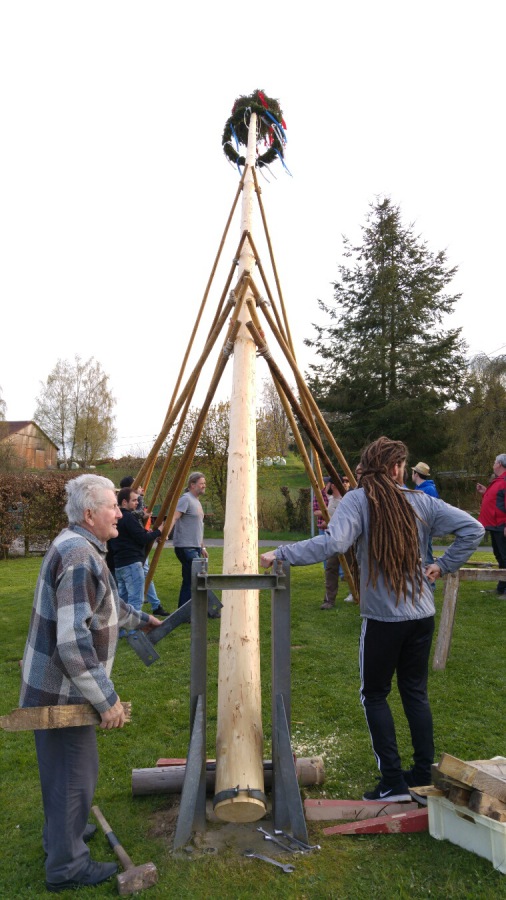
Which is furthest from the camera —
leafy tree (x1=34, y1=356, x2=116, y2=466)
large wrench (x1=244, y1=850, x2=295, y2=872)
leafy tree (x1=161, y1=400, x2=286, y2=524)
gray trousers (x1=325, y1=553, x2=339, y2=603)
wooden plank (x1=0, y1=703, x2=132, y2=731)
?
leafy tree (x1=34, y1=356, x2=116, y2=466)

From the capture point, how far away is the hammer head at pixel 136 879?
2639mm

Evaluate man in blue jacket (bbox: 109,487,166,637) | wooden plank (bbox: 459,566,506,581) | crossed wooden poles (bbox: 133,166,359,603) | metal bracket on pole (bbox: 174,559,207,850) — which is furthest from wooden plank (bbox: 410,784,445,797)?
man in blue jacket (bbox: 109,487,166,637)

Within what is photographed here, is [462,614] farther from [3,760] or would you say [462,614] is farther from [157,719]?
[3,760]

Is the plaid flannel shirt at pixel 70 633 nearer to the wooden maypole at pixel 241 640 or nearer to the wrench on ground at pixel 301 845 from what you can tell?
the wooden maypole at pixel 241 640

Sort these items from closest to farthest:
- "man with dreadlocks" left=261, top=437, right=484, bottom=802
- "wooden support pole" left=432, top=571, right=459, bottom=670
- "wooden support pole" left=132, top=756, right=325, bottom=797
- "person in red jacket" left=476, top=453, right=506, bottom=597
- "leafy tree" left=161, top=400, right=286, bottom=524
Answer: "man with dreadlocks" left=261, top=437, right=484, bottom=802 < "wooden support pole" left=132, top=756, right=325, bottom=797 < "wooden support pole" left=432, top=571, right=459, bottom=670 < "person in red jacket" left=476, top=453, right=506, bottom=597 < "leafy tree" left=161, top=400, right=286, bottom=524

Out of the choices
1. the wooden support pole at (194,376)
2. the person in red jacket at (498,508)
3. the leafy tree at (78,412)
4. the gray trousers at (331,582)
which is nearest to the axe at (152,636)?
the wooden support pole at (194,376)

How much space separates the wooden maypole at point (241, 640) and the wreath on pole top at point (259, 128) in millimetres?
3112

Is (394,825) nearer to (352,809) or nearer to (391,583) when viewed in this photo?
(352,809)

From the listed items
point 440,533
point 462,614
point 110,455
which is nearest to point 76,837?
point 440,533

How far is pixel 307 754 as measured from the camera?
13.0 feet

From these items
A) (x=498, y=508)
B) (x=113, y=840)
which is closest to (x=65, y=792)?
(x=113, y=840)

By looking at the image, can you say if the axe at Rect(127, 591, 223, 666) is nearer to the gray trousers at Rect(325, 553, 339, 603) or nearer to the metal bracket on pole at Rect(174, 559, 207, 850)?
the metal bracket on pole at Rect(174, 559, 207, 850)

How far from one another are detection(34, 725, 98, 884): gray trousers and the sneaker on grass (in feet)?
4.94

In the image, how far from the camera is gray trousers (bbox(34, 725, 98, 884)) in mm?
2646
